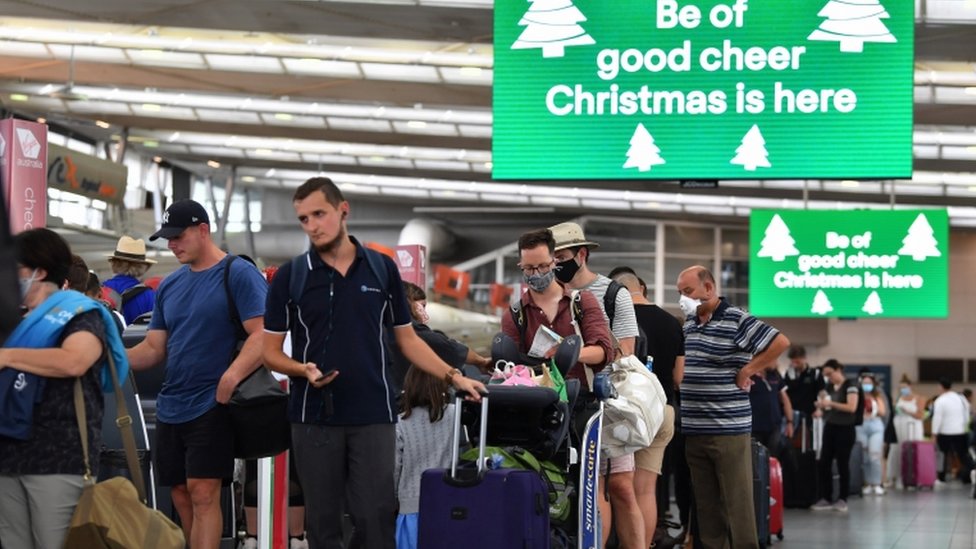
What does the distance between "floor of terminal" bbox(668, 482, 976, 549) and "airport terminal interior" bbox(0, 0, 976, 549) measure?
0.05 meters

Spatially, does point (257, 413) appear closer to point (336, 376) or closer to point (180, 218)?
point (180, 218)

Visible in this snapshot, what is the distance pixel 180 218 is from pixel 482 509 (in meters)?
1.79

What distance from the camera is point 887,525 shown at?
1392cm

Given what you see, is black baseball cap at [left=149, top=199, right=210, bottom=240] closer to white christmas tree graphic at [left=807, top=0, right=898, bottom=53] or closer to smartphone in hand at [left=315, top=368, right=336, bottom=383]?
smartphone in hand at [left=315, top=368, right=336, bottom=383]

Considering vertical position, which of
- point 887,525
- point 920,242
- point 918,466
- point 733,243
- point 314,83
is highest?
point 314,83

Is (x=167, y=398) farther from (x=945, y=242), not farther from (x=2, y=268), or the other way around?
(x=945, y=242)

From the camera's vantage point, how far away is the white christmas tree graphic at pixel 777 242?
20719 mm

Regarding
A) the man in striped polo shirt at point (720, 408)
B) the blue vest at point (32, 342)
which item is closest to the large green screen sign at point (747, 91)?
the man in striped polo shirt at point (720, 408)

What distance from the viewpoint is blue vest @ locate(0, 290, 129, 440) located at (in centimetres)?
500

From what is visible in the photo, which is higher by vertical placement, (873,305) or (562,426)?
(873,305)

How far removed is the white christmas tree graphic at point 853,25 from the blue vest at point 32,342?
7.53 meters

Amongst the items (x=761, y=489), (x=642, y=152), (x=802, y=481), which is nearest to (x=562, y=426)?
(x=761, y=489)

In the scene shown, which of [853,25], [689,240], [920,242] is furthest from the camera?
[689,240]

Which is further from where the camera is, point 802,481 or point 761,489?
point 802,481
